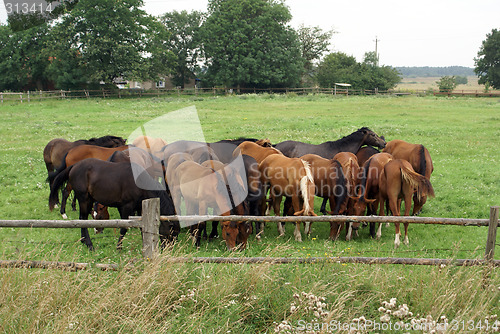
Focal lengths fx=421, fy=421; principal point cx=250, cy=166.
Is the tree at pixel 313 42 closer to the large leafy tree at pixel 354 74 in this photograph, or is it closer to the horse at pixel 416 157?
the large leafy tree at pixel 354 74

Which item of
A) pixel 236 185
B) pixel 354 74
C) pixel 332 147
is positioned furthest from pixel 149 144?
pixel 354 74

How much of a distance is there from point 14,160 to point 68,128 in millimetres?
7371

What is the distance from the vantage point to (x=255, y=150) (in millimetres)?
10969

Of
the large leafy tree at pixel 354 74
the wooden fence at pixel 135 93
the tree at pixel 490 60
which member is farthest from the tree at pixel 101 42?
the tree at pixel 490 60

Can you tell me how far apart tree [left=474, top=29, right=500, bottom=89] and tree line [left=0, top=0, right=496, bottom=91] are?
598 inches

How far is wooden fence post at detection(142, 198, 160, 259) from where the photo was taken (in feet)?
18.1

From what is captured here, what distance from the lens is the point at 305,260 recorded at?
5613 mm

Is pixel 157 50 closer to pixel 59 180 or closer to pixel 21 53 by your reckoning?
pixel 21 53

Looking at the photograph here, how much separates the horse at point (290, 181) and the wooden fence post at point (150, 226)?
11.3ft

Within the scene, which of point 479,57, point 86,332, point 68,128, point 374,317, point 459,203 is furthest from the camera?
point 479,57

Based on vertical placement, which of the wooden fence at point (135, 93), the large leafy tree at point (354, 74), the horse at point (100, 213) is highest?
the large leafy tree at point (354, 74)

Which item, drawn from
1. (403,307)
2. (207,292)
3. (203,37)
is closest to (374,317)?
(403,307)

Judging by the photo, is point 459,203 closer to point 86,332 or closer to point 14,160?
point 86,332

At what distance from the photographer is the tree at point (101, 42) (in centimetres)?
4512
